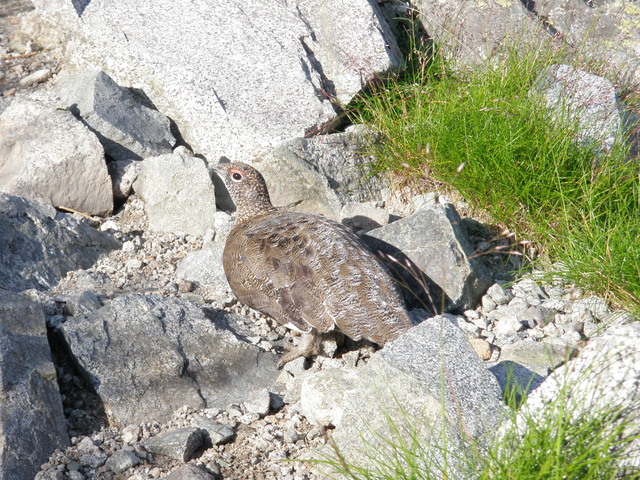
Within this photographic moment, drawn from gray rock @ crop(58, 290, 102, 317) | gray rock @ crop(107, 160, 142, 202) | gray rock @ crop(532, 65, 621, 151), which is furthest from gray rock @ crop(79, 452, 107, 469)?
gray rock @ crop(532, 65, 621, 151)

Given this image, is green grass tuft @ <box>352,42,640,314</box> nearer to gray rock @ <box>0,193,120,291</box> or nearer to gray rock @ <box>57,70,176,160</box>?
gray rock @ <box>57,70,176,160</box>

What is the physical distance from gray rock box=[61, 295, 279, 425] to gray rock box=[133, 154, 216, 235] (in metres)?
1.27

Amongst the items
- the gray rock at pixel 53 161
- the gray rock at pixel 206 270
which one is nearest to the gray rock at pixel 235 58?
the gray rock at pixel 53 161

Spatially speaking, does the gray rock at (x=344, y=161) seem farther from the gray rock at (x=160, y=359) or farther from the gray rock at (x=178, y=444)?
the gray rock at (x=178, y=444)

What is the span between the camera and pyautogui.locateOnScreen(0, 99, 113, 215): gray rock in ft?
16.4

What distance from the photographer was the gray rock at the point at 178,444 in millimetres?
3148

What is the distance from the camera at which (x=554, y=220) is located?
4684 millimetres

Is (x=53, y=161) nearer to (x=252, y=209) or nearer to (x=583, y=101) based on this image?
(x=252, y=209)

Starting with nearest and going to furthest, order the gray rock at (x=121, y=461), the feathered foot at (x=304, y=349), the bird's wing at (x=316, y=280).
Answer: the gray rock at (x=121, y=461) < the bird's wing at (x=316, y=280) < the feathered foot at (x=304, y=349)

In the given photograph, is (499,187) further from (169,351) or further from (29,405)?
(29,405)

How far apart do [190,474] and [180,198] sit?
2681mm

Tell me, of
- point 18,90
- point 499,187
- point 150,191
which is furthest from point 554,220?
point 18,90

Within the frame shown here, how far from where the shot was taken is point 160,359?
3.67 m

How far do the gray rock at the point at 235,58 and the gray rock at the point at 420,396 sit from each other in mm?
2777
